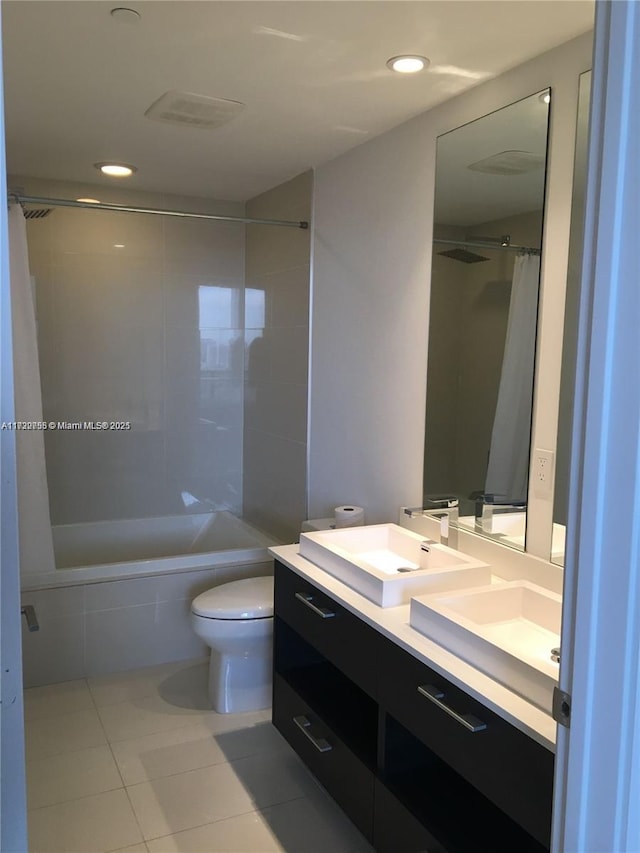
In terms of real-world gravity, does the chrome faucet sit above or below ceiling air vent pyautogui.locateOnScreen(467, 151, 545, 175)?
below

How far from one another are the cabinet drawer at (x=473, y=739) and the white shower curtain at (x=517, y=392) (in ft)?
2.31

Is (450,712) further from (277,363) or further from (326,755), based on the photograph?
(277,363)

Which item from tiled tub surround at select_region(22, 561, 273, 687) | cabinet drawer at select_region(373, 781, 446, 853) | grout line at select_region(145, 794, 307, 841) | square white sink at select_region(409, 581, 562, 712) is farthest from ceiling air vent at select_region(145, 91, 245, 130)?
grout line at select_region(145, 794, 307, 841)

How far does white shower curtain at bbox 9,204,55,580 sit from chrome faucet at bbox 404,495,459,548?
1669 millimetres

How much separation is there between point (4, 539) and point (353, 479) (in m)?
2.49

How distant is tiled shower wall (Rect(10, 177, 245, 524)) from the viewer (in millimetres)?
3900

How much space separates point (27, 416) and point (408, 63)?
2168mm

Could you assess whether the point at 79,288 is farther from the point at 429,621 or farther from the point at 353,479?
the point at 429,621

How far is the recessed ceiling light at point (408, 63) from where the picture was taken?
2.09 meters

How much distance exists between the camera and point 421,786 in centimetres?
190

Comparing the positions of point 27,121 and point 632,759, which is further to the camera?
point 27,121

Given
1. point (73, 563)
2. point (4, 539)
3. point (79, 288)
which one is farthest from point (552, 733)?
point (79, 288)

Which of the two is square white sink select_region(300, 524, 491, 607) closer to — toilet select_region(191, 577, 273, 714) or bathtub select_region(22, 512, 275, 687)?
toilet select_region(191, 577, 273, 714)

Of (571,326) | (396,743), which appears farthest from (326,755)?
(571,326)
